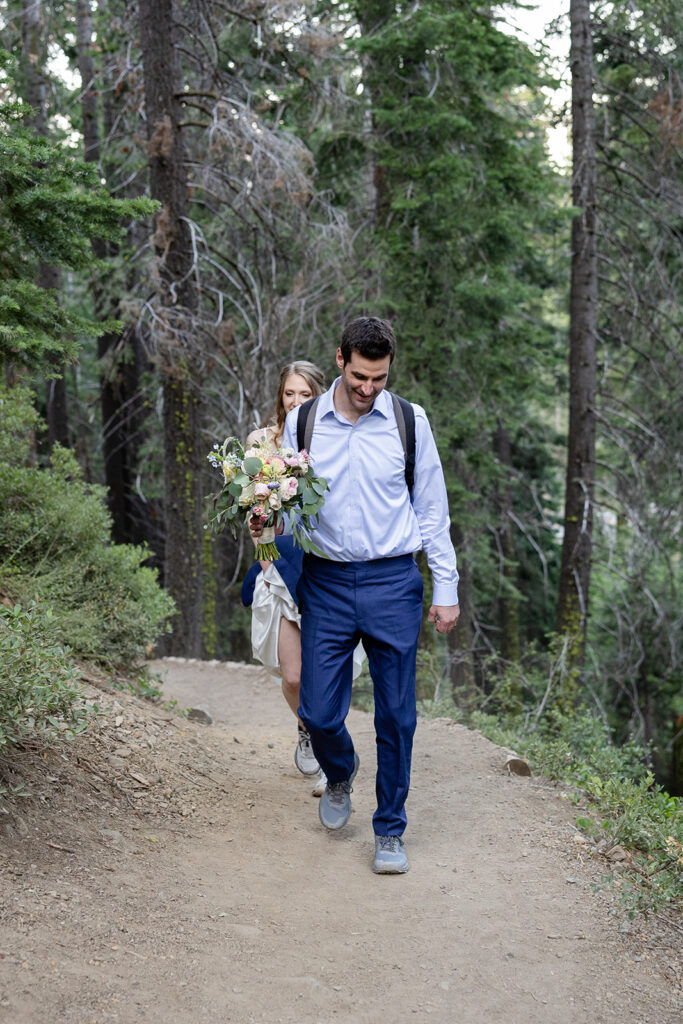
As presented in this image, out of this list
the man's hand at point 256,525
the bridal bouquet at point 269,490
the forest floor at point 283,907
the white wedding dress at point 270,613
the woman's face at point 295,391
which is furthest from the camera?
the woman's face at point 295,391

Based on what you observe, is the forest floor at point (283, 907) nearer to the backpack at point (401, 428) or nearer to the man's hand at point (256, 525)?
the man's hand at point (256, 525)

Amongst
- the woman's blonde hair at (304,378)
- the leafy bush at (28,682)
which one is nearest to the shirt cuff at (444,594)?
the woman's blonde hair at (304,378)

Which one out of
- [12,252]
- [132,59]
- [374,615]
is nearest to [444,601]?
[374,615]

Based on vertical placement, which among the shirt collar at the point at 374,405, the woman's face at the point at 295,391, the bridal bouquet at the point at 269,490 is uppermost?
the woman's face at the point at 295,391

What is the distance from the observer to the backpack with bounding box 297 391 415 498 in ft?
15.5

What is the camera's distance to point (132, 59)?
13.6 m

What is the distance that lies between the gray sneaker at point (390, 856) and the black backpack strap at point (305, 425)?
1.92m

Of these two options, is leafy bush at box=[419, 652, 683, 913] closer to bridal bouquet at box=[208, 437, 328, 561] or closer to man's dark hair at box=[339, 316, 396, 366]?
bridal bouquet at box=[208, 437, 328, 561]

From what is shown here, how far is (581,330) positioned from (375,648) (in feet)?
34.4

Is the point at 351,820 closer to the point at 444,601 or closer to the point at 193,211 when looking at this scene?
the point at 444,601

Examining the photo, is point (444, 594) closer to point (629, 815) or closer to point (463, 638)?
point (629, 815)

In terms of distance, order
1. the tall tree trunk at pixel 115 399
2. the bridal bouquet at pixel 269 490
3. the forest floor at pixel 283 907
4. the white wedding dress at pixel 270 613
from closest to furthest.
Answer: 1. the forest floor at pixel 283 907
2. the bridal bouquet at pixel 269 490
3. the white wedding dress at pixel 270 613
4. the tall tree trunk at pixel 115 399

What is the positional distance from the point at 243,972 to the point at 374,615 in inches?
66.6

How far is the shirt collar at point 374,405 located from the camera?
472 cm
